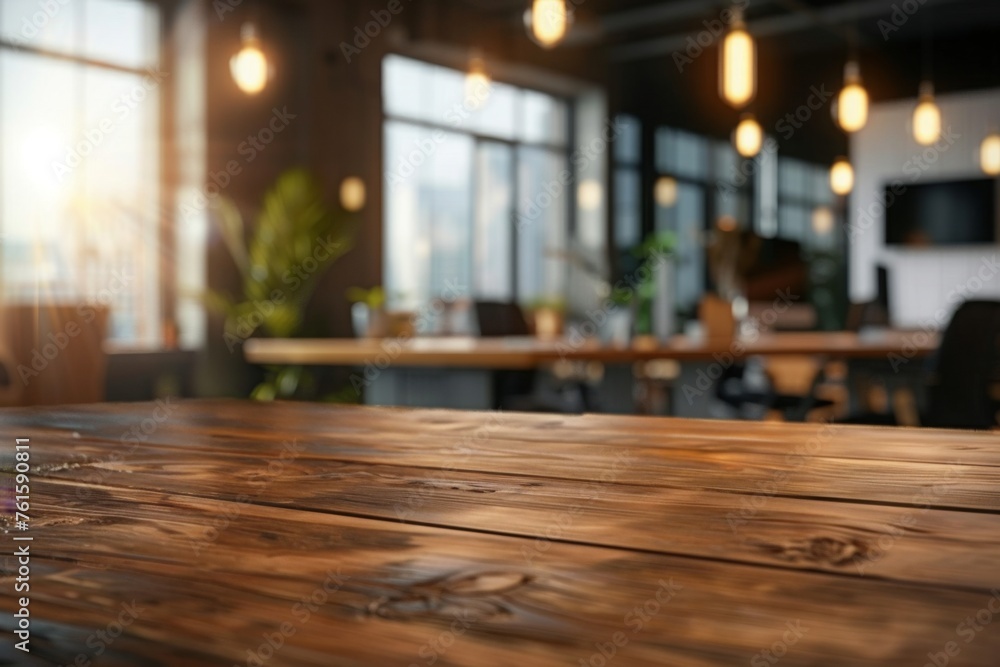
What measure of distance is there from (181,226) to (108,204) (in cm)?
58

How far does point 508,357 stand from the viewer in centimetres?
313

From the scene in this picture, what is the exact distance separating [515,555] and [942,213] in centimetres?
958

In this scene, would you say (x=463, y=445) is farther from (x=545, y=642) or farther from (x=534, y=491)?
(x=545, y=642)

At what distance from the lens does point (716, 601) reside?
456 millimetres

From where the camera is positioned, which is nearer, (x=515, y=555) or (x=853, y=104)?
(x=515, y=555)

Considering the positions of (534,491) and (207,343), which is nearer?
(534,491)

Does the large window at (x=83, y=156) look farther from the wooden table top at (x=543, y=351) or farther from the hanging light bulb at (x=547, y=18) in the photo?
the hanging light bulb at (x=547, y=18)

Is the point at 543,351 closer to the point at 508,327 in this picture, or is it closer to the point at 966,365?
the point at 966,365

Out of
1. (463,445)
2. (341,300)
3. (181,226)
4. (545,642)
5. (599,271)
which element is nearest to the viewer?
(545,642)

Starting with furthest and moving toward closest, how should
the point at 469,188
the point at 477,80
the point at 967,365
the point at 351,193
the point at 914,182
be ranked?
the point at 914,182
the point at 469,188
the point at 351,193
the point at 477,80
the point at 967,365

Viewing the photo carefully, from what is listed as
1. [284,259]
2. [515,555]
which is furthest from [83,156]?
[515,555]

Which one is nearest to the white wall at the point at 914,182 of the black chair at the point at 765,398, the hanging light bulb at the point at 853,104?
the black chair at the point at 765,398

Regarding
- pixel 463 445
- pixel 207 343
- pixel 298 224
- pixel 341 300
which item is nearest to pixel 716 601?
pixel 463 445

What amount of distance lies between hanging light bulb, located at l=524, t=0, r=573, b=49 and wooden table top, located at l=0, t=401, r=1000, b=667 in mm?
2535
